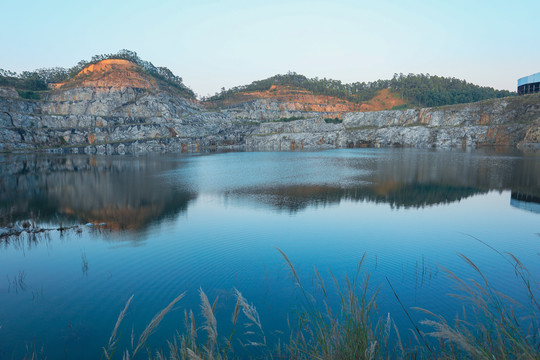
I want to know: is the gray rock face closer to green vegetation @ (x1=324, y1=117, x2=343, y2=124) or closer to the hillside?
green vegetation @ (x1=324, y1=117, x2=343, y2=124)

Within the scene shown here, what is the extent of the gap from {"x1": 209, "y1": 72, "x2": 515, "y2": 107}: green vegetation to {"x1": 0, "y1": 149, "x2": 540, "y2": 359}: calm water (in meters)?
127

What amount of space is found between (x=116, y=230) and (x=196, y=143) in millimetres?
95960

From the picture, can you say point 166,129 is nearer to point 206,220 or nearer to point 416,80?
point 206,220

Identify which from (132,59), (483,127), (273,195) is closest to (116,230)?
(273,195)

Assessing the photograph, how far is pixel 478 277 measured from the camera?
9438 millimetres

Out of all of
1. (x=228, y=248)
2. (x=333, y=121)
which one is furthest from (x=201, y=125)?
(x=228, y=248)

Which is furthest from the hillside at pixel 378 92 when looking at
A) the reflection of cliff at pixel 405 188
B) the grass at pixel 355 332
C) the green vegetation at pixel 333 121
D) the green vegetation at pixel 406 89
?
the grass at pixel 355 332

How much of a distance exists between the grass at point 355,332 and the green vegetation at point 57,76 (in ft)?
469

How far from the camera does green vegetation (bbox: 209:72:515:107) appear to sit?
134 metres

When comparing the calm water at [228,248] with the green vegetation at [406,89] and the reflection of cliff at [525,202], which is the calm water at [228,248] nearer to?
the reflection of cliff at [525,202]

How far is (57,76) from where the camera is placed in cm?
13862

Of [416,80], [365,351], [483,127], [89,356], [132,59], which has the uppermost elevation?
[132,59]

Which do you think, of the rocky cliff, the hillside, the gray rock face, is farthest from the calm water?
the hillside

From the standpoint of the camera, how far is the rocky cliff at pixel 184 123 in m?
88.5
